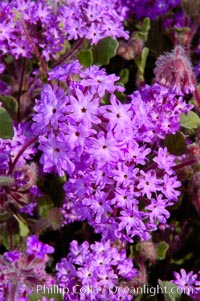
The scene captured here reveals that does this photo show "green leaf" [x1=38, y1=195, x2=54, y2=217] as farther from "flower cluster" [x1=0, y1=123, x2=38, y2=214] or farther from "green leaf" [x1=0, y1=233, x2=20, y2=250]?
"green leaf" [x1=0, y1=233, x2=20, y2=250]

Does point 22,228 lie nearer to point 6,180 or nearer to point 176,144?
point 6,180

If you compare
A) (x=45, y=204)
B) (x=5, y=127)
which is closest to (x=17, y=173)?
(x=45, y=204)

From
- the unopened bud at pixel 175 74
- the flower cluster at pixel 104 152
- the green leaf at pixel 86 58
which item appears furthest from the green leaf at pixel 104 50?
the flower cluster at pixel 104 152

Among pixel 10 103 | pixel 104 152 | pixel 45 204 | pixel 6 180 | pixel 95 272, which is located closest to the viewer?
pixel 104 152

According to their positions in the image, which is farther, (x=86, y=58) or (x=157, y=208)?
(x=86, y=58)

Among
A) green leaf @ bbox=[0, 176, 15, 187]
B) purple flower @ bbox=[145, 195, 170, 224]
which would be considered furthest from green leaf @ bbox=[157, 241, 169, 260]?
green leaf @ bbox=[0, 176, 15, 187]

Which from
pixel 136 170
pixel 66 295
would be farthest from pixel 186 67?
pixel 66 295
